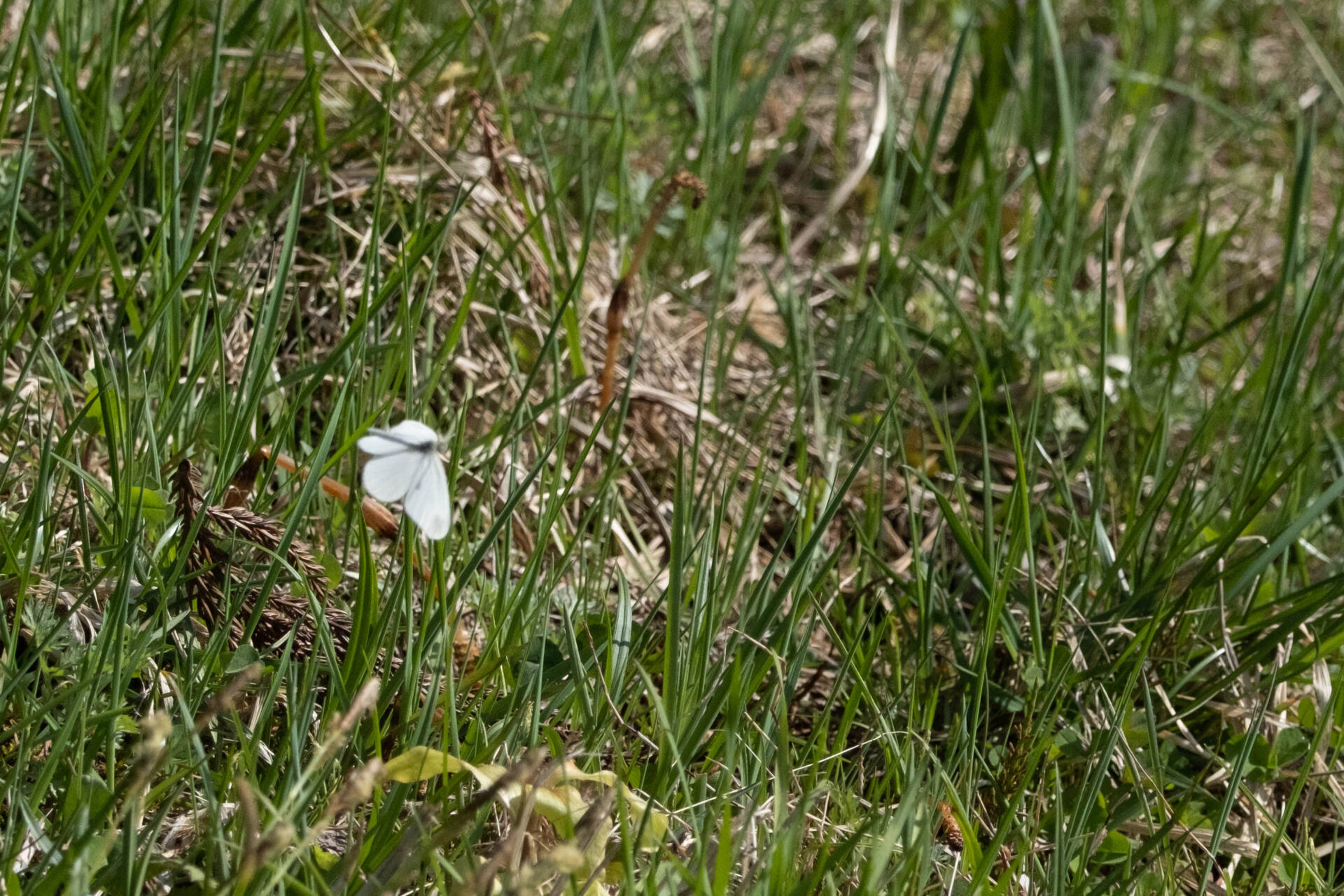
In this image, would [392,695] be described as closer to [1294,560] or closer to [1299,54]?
[1294,560]

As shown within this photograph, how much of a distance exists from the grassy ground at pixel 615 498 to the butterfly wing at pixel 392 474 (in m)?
0.21

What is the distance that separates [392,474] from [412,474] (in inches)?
0.8

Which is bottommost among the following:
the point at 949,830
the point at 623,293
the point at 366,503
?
the point at 949,830

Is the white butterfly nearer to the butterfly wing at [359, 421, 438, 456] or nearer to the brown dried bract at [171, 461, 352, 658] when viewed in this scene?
the butterfly wing at [359, 421, 438, 456]

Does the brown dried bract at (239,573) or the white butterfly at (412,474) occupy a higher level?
the white butterfly at (412,474)

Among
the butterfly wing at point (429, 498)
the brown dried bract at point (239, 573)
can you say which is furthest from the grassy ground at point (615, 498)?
the butterfly wing at point (429, 498)

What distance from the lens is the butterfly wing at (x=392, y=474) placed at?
1.33 meters

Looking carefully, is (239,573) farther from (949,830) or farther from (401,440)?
(949,830)

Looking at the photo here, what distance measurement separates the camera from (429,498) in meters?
1.34

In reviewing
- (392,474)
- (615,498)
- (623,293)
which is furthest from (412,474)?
(623,293)

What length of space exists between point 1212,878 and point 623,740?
0.91 meters

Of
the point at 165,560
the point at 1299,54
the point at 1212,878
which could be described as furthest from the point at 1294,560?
the point at 1299,54

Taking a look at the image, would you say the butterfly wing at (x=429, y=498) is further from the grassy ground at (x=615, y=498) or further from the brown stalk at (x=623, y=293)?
the brown stalk at (x=623, y=293)

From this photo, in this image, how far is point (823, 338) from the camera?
3.29 m
